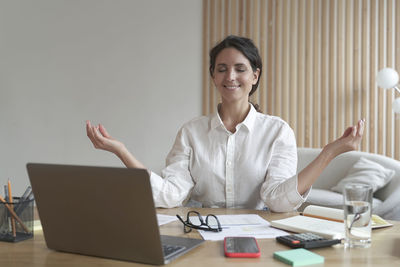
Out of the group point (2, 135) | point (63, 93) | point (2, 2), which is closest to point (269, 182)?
point (63, 93)

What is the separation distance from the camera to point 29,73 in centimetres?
505

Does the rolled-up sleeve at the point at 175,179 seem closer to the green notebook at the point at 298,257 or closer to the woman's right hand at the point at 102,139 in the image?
the woman's right hand at the point at 102,139

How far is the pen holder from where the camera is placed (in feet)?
4.21

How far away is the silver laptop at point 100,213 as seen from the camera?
3.14ft

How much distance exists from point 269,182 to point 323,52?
2963 millimetres

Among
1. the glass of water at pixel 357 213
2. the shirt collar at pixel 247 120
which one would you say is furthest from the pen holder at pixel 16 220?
the shirt collar at pixel 247 120

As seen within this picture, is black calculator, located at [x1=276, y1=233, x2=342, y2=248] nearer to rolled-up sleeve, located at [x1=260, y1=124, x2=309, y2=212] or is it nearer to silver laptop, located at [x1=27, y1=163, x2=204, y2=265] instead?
silver laptop, located at [x1=27, y1=163, x2=204, y2=265]

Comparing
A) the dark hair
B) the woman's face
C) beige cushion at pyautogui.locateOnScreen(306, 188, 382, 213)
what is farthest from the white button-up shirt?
beige cushion at pyautogui.locateOnScreen(306, 188, 382, 213)

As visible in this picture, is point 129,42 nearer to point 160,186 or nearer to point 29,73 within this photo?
point 29,73

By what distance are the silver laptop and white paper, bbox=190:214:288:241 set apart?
0.16 meters

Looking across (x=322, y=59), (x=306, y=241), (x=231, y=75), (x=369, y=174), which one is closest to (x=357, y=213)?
(x=306, y=241)

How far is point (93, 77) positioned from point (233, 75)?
320 cm

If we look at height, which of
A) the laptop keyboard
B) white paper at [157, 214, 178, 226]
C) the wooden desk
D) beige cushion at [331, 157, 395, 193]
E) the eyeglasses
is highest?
the laptop keyboard

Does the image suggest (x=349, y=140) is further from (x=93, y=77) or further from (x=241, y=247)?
(x=93, y=77)
